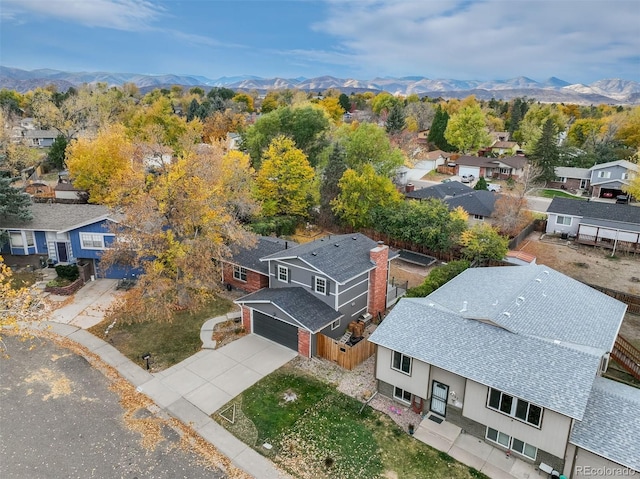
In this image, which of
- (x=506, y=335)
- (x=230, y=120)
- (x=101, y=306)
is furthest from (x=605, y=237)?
(x=230, y=120)

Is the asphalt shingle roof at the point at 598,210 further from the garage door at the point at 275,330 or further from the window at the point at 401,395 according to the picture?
the garage door at the point at 275,330

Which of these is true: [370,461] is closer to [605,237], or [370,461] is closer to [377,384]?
[377,384]

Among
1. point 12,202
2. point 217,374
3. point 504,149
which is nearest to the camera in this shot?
point 217,374

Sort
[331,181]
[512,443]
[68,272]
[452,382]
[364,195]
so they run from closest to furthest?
[512,443] < [452,382] < [68,272] < [364,195] < [331,181]

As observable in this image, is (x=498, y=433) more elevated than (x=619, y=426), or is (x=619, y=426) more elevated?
(x=619, y=426)

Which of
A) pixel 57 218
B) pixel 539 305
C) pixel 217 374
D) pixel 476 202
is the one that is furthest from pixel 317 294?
pixel 476 202

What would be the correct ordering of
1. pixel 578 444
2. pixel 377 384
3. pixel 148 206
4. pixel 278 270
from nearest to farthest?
pixel 578 444, pixel 377 384, pixel 148 206, pixel 278 270

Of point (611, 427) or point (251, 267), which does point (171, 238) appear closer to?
point (251, 267)
